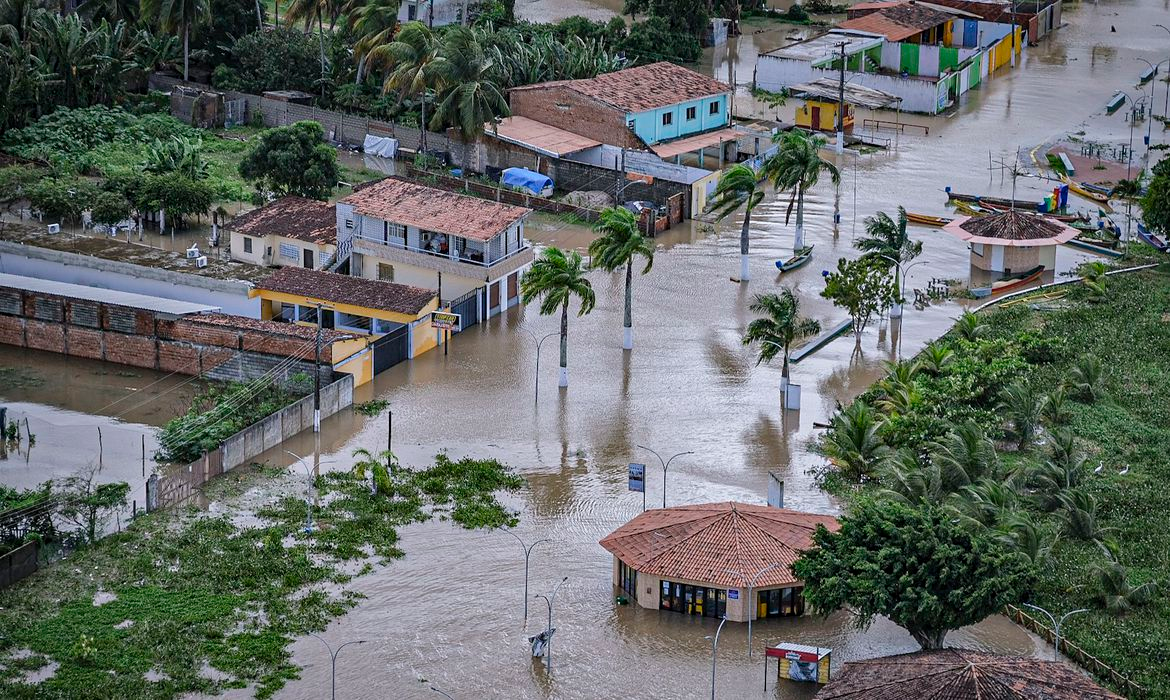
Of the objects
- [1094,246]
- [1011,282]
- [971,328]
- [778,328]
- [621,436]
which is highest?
[778,328]

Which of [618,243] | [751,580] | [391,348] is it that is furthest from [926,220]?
[751,580]

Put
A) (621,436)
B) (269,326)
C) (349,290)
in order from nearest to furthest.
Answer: (621,436) < (269,326) < (349,290)

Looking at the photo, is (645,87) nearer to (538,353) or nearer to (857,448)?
(538,353)

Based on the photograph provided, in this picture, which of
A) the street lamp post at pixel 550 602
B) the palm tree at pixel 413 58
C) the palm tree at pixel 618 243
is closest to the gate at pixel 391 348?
the palm tree at pixel 618 243

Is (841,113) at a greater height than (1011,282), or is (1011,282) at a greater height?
(841,113)

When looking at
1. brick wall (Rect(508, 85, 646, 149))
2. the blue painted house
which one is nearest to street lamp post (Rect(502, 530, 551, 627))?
brick wall (Rect(508, 85, 646, 149))

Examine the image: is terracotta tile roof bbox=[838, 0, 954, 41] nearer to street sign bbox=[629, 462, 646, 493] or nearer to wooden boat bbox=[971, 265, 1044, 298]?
wooden boat bbox=[971, 265, 1044, 298]
